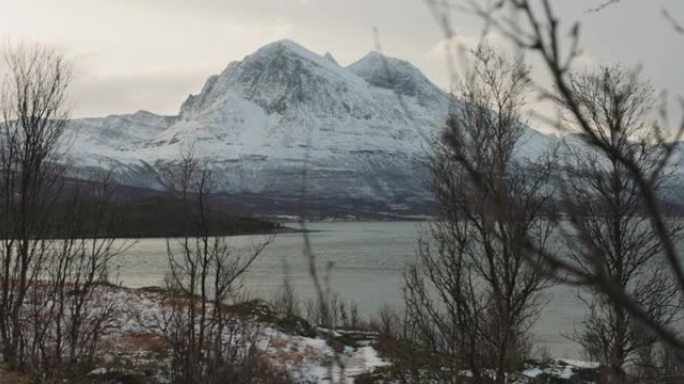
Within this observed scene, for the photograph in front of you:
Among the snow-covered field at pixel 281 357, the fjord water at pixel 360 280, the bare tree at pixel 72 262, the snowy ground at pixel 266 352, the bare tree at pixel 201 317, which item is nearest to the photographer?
the bare tree at pixel 201 317

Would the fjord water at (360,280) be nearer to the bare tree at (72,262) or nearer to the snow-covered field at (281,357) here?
the snow-covered field at (281,357)

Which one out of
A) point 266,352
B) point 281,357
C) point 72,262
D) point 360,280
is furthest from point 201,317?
point 360,280

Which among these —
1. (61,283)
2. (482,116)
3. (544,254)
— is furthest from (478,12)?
(61,283)

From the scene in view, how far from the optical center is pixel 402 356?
43.4 feet

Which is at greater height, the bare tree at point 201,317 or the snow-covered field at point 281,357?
the bare tree at point 201,317

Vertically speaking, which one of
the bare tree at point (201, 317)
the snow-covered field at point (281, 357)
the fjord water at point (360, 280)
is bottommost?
the fjord water at point (360, 280)

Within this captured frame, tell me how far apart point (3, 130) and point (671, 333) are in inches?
507

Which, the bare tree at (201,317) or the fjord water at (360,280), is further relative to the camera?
the fjord water at (360,280)

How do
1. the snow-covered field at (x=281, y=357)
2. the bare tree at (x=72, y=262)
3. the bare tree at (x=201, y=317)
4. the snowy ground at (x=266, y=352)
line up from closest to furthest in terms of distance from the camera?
the bare tree at (x=201, y=317)
the bare tree at (x=72, y=262)
the snow-covered field at (x=281, y=357)
the snowy ground at (x=266, y=352)

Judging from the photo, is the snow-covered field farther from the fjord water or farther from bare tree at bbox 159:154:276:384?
bare tree at bbox 159:154:276:384

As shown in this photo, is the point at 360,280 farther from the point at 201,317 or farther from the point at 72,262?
the point at 201,317

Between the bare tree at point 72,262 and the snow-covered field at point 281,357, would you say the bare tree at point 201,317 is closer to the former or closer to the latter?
the bare tree at point 72,262

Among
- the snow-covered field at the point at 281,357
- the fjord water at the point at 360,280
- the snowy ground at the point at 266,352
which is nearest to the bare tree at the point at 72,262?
the snowy ground at the point at 266,352

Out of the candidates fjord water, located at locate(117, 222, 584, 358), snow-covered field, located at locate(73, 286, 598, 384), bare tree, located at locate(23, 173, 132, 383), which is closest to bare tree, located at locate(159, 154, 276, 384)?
bare tree, located at locate(23, 173, 132, 383)
